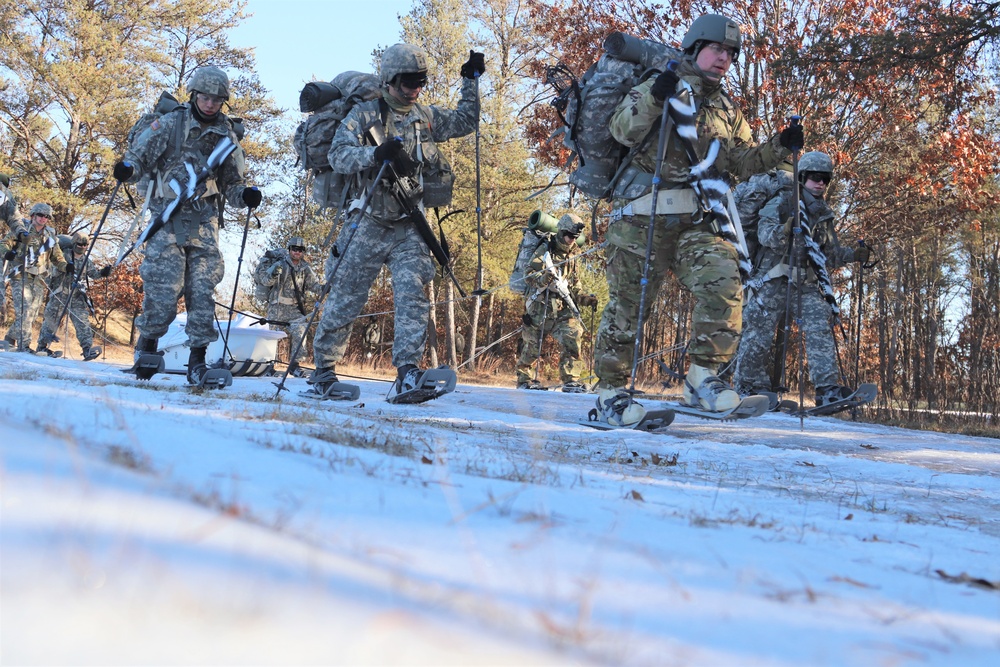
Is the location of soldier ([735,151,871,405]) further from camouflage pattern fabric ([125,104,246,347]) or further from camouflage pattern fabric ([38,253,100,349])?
camouflage pattern fabric ([38,253,100,349])

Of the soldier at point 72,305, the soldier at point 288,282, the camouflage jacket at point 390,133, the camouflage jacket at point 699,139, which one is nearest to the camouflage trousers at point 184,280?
the camouflage jacket at point 390,133

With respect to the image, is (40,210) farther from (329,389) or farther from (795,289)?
(795,289)

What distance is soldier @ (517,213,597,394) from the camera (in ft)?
45.8

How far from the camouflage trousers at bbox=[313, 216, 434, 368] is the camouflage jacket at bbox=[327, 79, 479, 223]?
0.21 m

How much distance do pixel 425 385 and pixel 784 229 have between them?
14.4 feet

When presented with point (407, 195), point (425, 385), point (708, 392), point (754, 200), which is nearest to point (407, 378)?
point (425, 385)

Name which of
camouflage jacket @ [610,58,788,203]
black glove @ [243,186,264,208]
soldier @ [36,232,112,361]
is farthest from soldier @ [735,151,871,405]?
soldier @ [36,232,112,361]

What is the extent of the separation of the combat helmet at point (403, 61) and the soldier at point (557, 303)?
6682mm

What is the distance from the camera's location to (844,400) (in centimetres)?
861

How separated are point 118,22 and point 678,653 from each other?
97.9 ft

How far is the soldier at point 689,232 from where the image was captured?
5.72 m

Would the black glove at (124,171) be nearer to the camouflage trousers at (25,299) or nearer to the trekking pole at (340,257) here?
the trekking pole at (340,257)

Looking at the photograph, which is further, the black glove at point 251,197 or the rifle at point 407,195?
the black glove at point 251,197

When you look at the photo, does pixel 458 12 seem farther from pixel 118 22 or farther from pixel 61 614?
pixel 61 614
